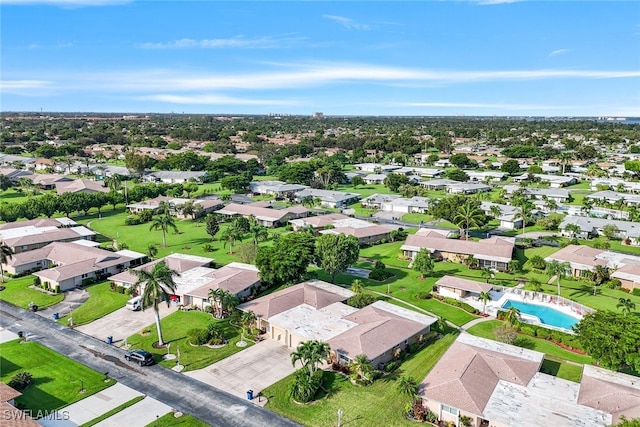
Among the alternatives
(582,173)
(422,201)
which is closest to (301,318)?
(422,201)

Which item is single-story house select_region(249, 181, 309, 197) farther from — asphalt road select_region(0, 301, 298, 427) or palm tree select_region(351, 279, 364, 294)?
asphalt road select_region(0, 301, 298, 427)

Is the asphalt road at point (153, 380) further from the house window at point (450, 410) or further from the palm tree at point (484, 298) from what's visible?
the palm tree at point (484, 298)

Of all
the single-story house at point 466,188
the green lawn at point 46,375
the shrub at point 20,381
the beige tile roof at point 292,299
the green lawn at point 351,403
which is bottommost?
the green lawn at point 351,403

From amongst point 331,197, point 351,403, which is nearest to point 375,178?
point 331,197

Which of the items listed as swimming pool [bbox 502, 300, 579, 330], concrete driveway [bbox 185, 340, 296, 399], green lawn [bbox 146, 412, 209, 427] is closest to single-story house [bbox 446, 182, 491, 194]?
swimming pool [bbox 502, 300, 579, 330]

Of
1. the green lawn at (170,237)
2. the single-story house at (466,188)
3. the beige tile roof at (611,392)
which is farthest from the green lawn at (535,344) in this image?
the single-story house at (466,188)

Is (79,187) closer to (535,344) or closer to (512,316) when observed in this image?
(512,316)
